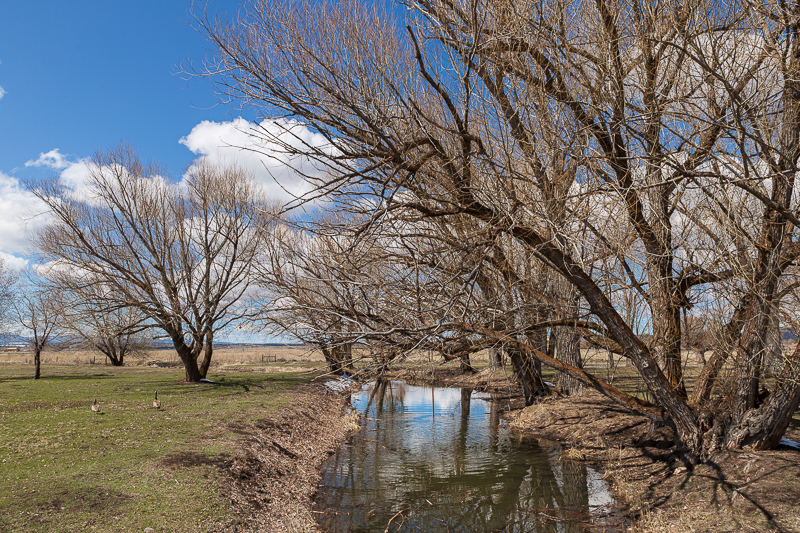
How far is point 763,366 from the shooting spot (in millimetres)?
6516

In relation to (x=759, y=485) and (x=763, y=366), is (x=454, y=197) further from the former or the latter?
(x=759, y=485)

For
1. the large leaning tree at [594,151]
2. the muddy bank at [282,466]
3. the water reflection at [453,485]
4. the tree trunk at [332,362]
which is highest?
the large leaning tree at [594,151]

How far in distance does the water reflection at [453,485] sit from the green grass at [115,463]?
2188 mm

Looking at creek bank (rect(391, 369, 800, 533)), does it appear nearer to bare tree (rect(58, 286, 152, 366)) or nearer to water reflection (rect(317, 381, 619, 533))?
water reflection (rect(317, 381, 619, 533))

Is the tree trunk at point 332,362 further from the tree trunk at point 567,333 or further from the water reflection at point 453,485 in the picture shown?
the tree trunk at point 567,333

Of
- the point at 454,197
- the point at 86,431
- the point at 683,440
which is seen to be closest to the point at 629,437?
the point at 683,440

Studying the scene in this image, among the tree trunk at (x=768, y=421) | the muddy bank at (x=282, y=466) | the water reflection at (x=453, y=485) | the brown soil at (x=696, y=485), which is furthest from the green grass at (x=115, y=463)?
the tree trunk at (x=768, y=421)

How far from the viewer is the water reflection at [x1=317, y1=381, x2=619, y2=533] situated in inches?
298

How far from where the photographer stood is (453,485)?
9.45 m

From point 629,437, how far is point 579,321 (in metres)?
5.23

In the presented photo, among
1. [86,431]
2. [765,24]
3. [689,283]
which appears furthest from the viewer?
[86,431]


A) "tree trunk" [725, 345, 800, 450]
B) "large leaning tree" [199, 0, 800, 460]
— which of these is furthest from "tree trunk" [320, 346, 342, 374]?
"tree trunk" [725, 345, 800, 450]

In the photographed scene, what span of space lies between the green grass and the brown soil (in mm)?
6280

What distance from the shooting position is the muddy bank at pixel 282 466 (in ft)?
22.7
